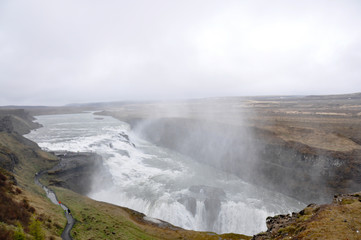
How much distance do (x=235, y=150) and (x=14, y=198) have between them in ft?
138

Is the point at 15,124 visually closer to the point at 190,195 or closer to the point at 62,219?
the point at 62,219

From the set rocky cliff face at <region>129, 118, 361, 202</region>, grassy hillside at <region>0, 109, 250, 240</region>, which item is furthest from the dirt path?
rocky cliff face at <region>129, 118, 361, 202</region>

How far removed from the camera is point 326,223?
11.2 meters

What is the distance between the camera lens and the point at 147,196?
3145cm

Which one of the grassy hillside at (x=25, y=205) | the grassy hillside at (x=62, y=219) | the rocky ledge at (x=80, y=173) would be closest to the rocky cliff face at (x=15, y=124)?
the grassy hillside at (x=25, y=205)

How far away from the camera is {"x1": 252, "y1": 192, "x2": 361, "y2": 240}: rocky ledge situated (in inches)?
401

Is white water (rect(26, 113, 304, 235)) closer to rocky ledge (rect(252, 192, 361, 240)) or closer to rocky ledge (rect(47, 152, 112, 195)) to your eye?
rocky ledge (rect(47, 152, 112, 195))

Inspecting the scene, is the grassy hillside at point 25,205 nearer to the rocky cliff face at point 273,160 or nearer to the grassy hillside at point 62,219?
the grassy hillside at point 62,219

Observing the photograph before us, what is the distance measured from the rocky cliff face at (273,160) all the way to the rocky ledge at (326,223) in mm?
21024

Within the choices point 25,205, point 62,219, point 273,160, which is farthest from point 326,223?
point 273,160

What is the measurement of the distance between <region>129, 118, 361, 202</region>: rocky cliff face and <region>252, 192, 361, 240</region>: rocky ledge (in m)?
21.0

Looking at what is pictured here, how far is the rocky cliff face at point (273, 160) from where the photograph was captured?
3167 cm

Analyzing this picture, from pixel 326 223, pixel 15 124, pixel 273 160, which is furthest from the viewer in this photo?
pixel 15 124

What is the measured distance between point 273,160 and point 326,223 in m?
30.9
